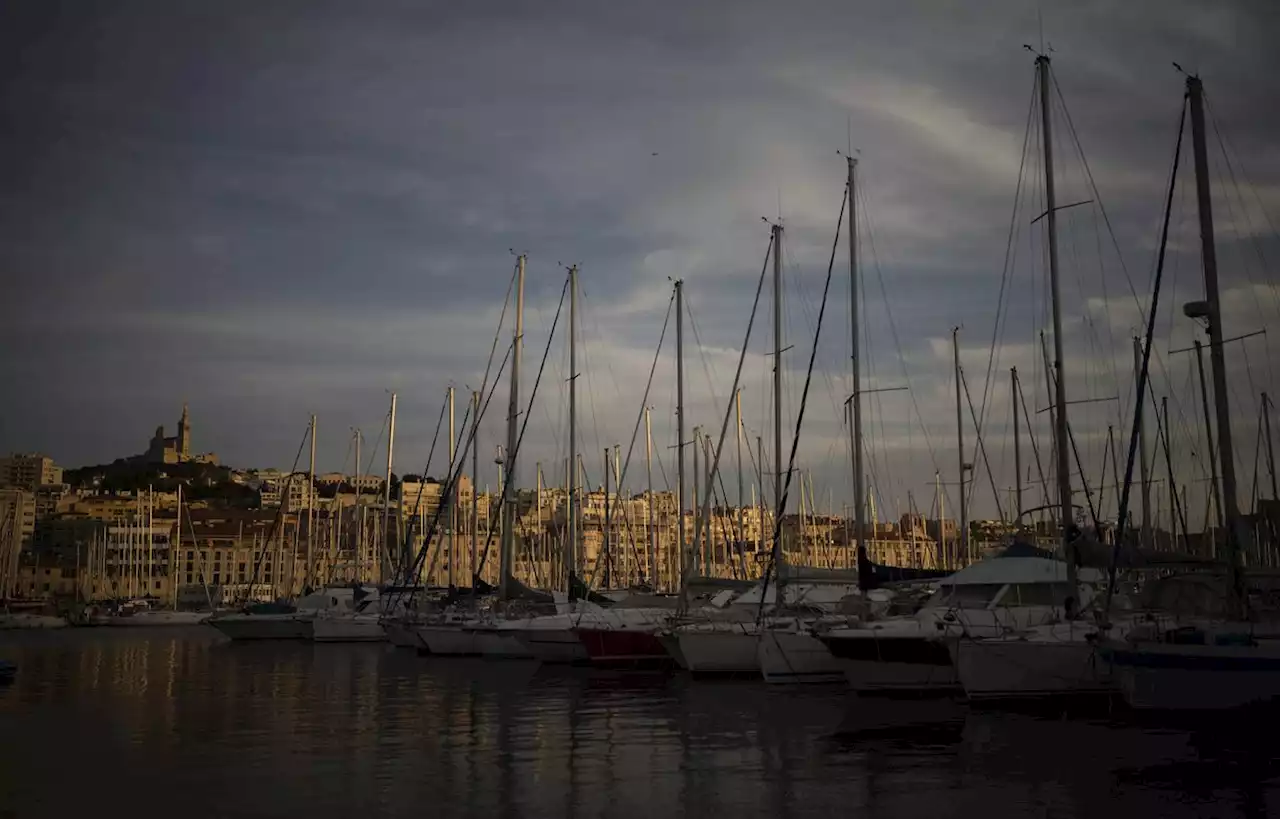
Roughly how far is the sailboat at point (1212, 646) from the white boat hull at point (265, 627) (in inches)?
1885

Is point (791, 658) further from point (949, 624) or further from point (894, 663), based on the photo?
point (949, 624)

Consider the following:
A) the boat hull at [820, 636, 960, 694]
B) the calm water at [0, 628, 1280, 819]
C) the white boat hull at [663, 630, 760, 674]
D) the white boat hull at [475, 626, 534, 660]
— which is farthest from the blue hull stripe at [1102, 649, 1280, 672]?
the white boat hull at [475, 626, 534, 660]

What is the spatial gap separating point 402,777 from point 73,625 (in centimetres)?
9731

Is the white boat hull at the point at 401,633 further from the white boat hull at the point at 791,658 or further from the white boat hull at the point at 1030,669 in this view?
the white boat hull at the point at 1030,669

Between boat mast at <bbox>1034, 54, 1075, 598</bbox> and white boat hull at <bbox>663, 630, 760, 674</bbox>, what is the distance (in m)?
8.48

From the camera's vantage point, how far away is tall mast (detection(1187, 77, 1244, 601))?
65.2 ft

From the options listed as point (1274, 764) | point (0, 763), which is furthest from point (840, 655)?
point (0, 763)

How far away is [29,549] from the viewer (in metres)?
149

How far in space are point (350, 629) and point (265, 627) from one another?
7.80 metres

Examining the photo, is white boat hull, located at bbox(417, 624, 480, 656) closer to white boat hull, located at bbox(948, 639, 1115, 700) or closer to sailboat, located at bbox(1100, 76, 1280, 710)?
white boat hull, located at bbox(948, 639, 1115, 700)

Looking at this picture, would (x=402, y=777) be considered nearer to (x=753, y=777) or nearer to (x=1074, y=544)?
(x=753, y=777)

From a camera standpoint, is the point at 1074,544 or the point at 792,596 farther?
the point at 792,596

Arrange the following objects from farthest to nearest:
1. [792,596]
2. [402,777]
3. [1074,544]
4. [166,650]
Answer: [166,650] < [792,596] < [1074,544] < [402,777]

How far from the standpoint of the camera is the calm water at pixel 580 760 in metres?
13.0
